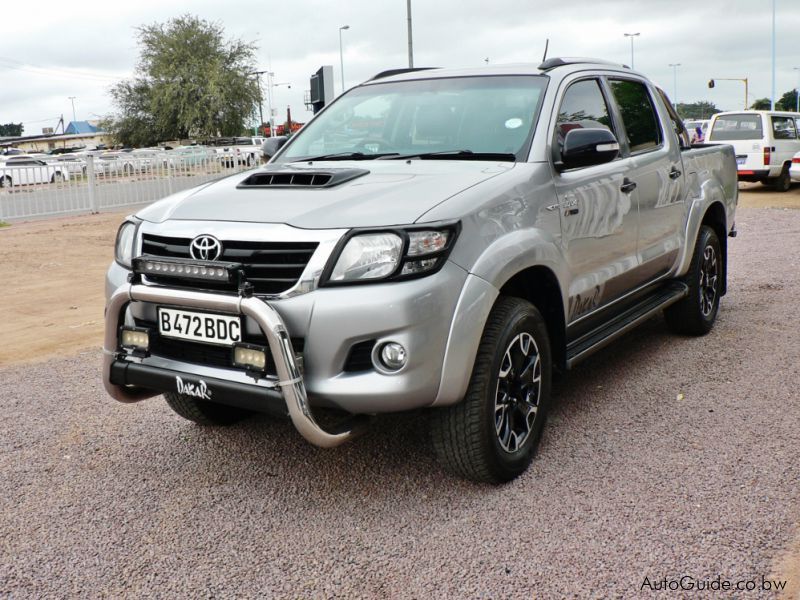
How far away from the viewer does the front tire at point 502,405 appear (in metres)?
3.34

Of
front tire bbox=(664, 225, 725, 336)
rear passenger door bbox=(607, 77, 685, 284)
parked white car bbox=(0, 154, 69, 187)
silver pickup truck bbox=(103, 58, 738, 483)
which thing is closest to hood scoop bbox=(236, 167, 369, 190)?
silver pickup truck bbox=(103, 58, 738, 483)

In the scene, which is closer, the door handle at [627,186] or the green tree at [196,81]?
the door handle at [627,186]

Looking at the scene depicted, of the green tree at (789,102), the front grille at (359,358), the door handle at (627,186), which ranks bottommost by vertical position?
the front grille at (359,358)

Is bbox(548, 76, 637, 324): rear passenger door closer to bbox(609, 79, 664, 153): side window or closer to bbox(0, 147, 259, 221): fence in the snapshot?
bbox(609, 79, 664, 153): side window

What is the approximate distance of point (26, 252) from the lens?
1161 cm

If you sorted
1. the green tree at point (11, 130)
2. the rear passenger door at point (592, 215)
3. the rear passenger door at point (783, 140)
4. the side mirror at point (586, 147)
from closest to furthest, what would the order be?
the side mirror at point (586, 147), the rear passenger door at point (592, 215), the rear passenger door at point (783, 140), the green tree at point (11, 130)

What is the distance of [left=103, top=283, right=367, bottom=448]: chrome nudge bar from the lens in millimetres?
2982

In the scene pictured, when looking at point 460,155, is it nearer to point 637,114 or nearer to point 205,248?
point 205,248

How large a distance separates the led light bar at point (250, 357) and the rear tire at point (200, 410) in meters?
1.11

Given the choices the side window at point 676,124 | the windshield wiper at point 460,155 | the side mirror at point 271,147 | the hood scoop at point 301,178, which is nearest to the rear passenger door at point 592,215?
the windshield wiper at point 460,155

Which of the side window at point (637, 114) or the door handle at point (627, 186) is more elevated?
the side window at point (637, 114)

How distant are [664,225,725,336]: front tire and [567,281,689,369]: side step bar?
0.18m

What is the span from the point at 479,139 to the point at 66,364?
349cm

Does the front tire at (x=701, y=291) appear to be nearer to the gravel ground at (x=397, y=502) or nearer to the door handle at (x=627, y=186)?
the gravel ground at (x=397, y=502)
